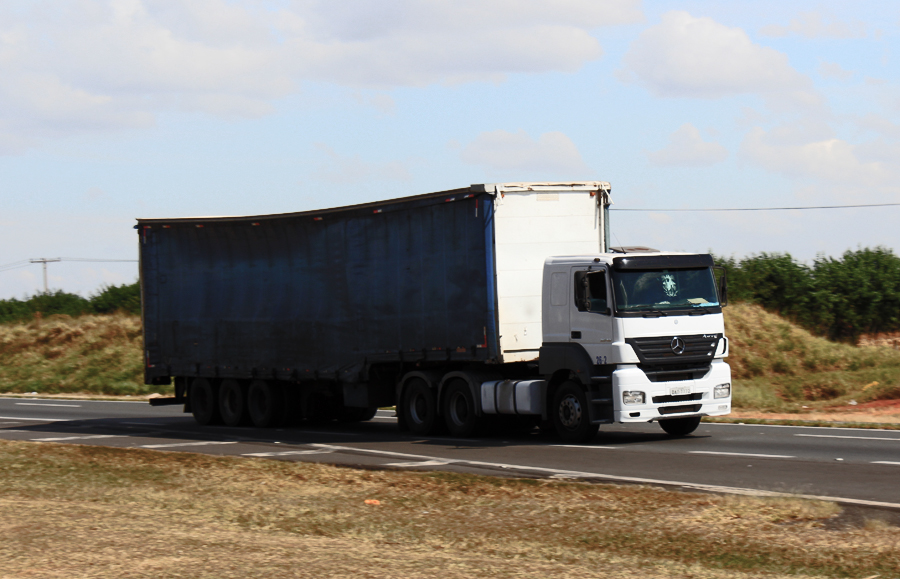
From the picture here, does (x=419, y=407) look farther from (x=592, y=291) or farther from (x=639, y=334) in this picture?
(x=639, y=334)

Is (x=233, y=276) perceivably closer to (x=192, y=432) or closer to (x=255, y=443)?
(x=192, y=432)

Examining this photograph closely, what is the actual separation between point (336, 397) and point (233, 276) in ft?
10.2

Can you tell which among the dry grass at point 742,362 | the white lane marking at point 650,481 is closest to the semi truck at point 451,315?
the white lane marking at point 650,481

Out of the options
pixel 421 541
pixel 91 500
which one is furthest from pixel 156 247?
pixel 421 541

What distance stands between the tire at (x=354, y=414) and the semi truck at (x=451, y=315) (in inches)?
2.3

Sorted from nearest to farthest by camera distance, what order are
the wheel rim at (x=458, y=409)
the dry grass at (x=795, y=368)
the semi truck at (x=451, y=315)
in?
the semi truck at (x=451, y=315)
the wheel rim at (x=458, y=409)
the dry grass at (x=795, y=368)

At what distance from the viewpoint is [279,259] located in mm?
20969

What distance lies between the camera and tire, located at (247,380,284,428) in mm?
21594

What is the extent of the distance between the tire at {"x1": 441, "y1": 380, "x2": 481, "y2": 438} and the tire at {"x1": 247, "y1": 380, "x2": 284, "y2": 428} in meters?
4.46

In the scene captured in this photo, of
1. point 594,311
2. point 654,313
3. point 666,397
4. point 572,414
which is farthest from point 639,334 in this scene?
point 572,414

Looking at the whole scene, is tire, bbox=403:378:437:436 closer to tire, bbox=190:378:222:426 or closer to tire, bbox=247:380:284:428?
tire, bbox=247:380:284:428

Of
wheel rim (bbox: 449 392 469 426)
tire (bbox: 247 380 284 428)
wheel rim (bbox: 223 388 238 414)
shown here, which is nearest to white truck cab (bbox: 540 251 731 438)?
wheel rim (bbox: 449 392 469 426)

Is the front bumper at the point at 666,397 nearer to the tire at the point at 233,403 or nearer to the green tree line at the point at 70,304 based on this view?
the tire at the point at 233,403

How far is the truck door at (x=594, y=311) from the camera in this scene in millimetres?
16016
